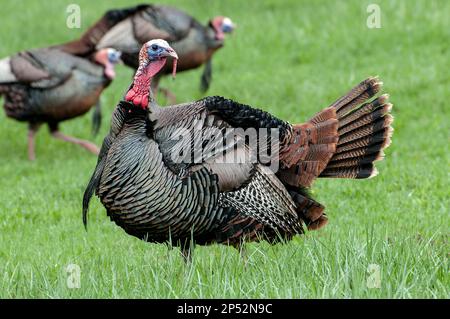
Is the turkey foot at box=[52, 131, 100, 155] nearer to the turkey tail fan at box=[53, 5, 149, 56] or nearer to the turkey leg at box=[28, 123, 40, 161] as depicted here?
the turkey leg at box=[28, 123, 40, 161]

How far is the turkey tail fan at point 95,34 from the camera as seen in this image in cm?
1063

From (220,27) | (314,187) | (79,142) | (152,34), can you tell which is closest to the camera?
(314,187)

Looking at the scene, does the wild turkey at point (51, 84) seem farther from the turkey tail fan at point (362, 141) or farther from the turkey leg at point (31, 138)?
the turkey tail fan at point (362, 141)

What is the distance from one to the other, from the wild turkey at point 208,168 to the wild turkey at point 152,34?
5.27m

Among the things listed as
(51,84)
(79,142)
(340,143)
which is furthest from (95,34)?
(340,143)

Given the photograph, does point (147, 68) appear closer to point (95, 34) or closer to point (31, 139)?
point (31, 139)

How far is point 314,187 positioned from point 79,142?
3161 millimetres

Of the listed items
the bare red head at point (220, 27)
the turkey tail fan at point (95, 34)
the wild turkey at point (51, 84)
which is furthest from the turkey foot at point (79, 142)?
the bare red head at point (220, 27)

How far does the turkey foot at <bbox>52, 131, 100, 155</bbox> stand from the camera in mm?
10258

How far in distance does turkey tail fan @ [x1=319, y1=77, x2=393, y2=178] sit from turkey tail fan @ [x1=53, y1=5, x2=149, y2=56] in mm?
5029

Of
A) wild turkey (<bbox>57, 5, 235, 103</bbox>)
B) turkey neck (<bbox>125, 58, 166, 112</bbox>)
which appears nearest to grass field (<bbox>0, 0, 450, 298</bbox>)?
wild turkey (<bbox>57, 5, 235, 103</bbox>)

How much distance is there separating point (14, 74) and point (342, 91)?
363 cm

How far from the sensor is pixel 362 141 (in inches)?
244
